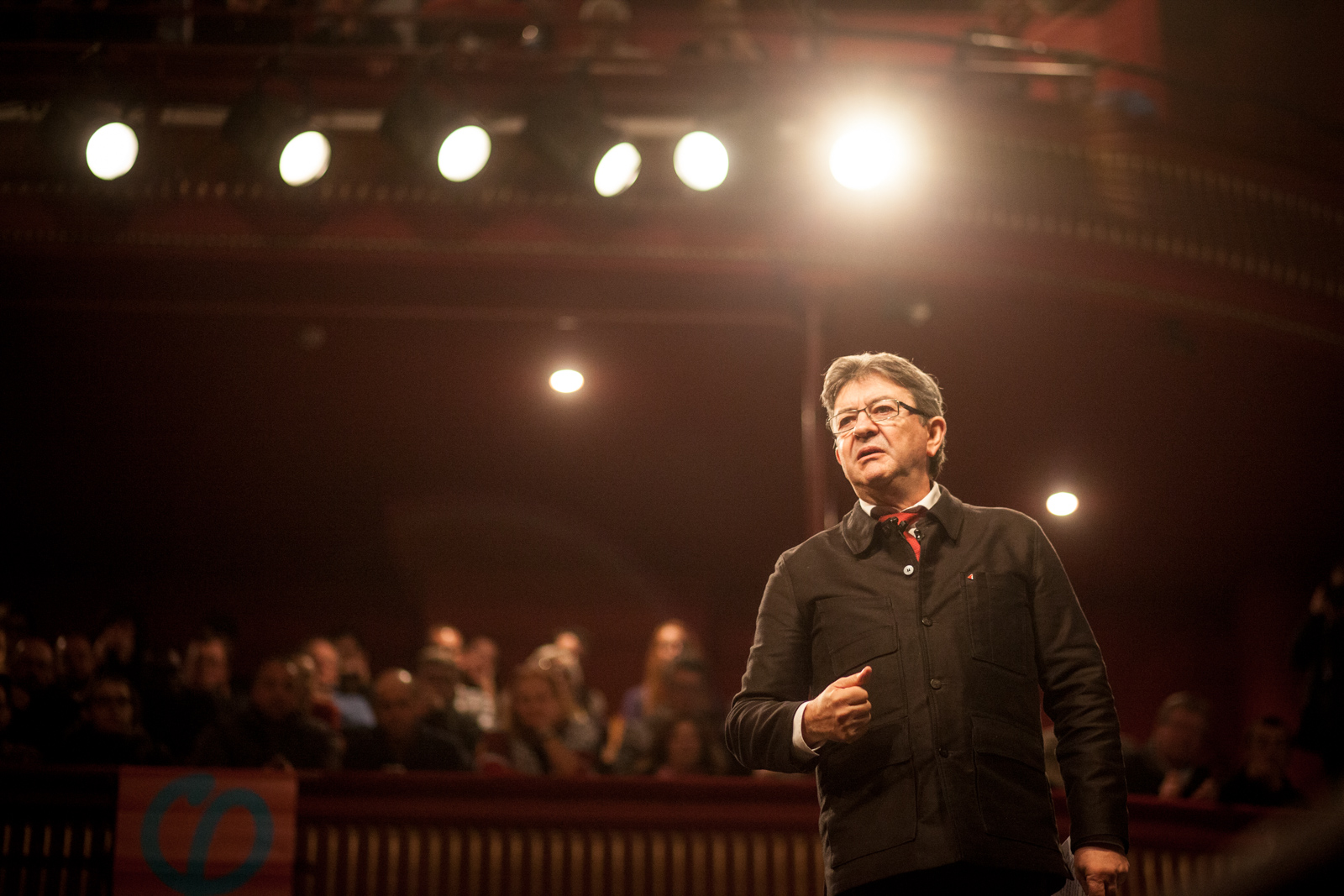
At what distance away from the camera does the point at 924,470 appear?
2.16m

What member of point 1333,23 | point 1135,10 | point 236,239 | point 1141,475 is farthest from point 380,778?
point 1333,23

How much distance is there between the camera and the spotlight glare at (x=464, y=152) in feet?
17.8

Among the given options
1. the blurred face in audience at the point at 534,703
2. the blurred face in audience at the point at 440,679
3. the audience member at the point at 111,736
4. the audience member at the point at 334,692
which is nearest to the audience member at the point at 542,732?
the blurred face in audience at the point at 534,703

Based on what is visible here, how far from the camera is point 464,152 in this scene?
5441 millimetres

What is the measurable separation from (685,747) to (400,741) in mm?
971

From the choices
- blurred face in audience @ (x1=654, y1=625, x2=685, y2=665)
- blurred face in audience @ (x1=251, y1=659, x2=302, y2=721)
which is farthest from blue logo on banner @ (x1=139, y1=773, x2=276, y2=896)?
blurred face in audience @ (x1=654, y1=625, x2=685, y2=665)

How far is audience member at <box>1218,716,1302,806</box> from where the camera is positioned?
15.1 feet

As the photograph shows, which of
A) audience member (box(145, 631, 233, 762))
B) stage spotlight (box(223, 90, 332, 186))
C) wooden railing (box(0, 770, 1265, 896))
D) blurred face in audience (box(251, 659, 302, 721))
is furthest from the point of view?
stage spotlight (box(223, 90, 332, 186))

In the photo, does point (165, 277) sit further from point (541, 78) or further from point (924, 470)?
point (924, 470)

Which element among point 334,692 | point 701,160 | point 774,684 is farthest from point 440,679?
point 774,684

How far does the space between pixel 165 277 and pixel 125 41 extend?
1.01 meters

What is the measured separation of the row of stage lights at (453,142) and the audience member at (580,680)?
6.88 feet

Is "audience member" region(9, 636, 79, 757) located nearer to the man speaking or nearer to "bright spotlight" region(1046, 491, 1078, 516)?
the man speaking

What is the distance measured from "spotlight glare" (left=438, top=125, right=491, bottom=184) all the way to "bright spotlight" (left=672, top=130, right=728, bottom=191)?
0.82m
